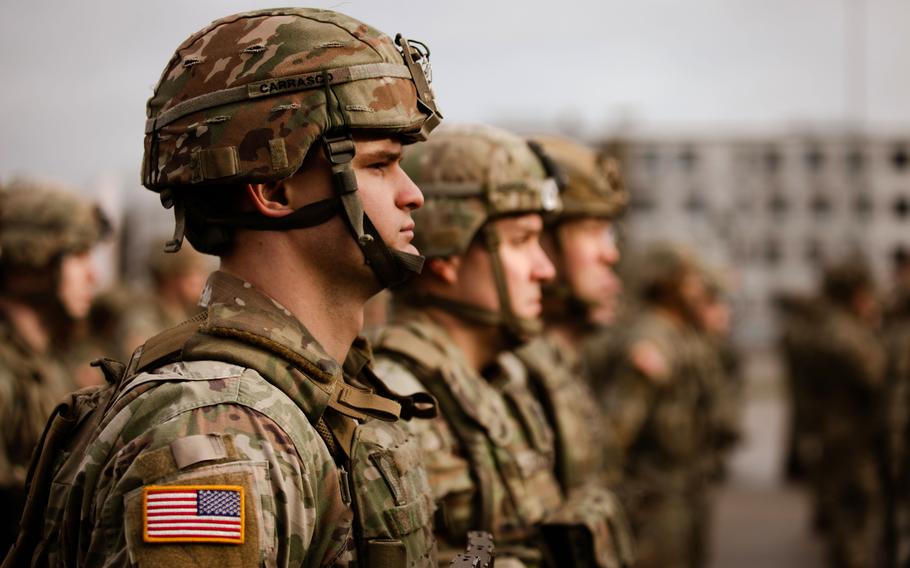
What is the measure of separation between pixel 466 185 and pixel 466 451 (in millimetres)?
1078

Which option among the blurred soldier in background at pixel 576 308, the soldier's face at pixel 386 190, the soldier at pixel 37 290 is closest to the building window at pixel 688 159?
the blurred soldier in background at pixel 576 308

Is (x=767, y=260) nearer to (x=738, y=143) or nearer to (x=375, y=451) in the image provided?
(x=738, y=143)

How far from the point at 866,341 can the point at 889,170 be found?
7804 centimetres

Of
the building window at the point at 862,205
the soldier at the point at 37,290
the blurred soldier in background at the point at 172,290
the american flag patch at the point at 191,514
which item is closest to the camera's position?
the american flag patch at the point at 191,514

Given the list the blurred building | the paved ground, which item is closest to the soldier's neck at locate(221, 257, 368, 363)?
the paved ground

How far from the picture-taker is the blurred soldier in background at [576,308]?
207 inches

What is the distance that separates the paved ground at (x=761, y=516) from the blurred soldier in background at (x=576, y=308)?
577cm

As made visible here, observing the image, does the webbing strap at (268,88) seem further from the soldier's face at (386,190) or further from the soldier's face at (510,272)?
the soldier's face at (510,272)

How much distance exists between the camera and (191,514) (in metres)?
2.14

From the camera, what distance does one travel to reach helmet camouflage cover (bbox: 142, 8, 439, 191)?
2502 millimetres

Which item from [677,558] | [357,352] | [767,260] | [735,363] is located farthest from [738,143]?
[357,352]

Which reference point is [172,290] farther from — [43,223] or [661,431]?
[43,223]

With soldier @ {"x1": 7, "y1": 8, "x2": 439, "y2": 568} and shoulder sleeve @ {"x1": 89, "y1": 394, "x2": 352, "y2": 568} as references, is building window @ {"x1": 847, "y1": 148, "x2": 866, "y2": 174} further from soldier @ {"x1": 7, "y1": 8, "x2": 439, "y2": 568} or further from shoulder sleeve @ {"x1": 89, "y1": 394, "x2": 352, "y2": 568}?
shoulder sleeve @ {"x1": 89, "y1": 394, "x2": 352, "y2": 568}

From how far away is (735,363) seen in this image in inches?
658
